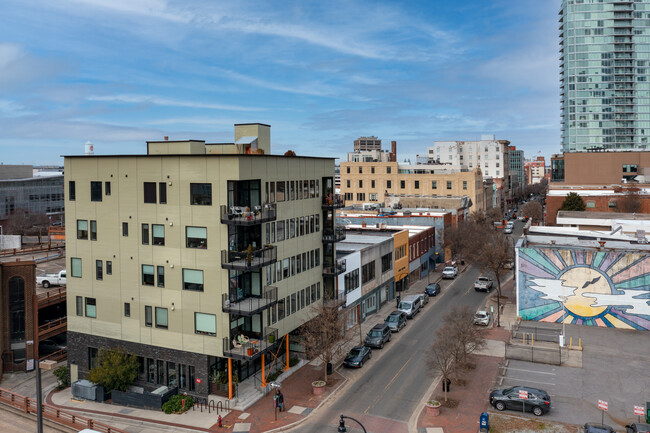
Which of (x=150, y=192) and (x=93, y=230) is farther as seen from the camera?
(x=93, y=230)

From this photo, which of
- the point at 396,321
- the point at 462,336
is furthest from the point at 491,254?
the point at 462,336

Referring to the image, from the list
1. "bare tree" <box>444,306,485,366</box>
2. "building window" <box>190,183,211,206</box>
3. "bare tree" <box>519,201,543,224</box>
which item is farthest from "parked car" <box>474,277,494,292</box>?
"bare tree" <box>519,201,543,224</box>

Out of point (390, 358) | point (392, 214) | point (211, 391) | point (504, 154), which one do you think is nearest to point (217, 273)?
point (211, 391)

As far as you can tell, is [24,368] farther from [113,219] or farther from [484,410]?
[484,410]

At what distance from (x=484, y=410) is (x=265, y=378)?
14.9 meters

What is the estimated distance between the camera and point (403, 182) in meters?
120

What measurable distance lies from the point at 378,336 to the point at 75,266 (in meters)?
24.8

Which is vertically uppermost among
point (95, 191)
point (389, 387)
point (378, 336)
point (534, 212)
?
point (95, 191)

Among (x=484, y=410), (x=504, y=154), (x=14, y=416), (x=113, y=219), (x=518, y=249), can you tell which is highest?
(x=504, y=154)

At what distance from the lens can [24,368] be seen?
41.6 metres

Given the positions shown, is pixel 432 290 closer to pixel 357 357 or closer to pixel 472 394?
pixel 357 357

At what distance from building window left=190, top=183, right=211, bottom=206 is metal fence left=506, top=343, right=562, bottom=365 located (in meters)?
26.2

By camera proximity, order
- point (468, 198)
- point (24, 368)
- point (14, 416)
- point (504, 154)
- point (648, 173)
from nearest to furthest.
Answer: point (14, 416), point (24, 368), point (468, 198), point (648, 173), point (504, 154)

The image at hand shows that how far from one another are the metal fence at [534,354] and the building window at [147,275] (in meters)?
27.6
